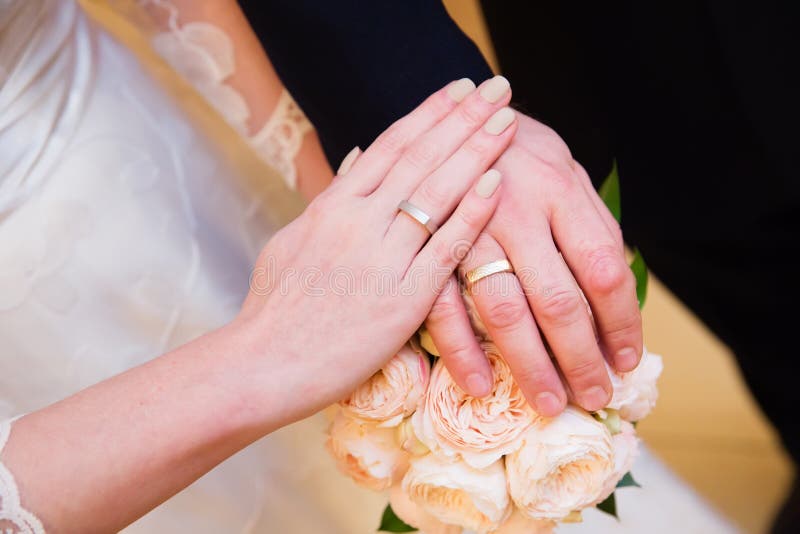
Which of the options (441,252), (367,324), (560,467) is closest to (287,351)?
(367,324)

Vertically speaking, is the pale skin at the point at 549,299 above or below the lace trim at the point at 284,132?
below

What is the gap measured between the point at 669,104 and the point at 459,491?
0.94 meters

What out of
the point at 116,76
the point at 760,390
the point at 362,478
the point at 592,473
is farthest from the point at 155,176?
the point at 760,390

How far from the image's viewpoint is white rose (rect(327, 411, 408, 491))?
739 millimetres

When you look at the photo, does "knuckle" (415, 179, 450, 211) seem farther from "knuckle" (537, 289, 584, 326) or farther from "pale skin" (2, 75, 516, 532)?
"knuckle" (537, 289, 584, 326)

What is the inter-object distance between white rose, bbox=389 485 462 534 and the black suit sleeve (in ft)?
1.43

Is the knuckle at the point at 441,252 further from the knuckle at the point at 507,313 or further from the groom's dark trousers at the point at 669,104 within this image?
the groom's dark trousers at the point at 669,104

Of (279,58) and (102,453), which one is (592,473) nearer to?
(102,453)

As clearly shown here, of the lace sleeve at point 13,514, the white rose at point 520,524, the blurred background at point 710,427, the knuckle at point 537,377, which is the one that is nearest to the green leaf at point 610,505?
the white rose at point 520,524

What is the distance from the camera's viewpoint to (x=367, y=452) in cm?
74

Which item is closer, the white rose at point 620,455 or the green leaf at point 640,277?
the white rose at point 620,455

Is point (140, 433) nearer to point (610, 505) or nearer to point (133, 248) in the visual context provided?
point (133, 248)

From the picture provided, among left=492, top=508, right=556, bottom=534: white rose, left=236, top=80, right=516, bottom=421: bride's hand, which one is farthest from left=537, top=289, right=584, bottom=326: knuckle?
left=492, top=508, right=556, bottom=534: white rose

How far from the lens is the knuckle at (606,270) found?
0.71 meters
